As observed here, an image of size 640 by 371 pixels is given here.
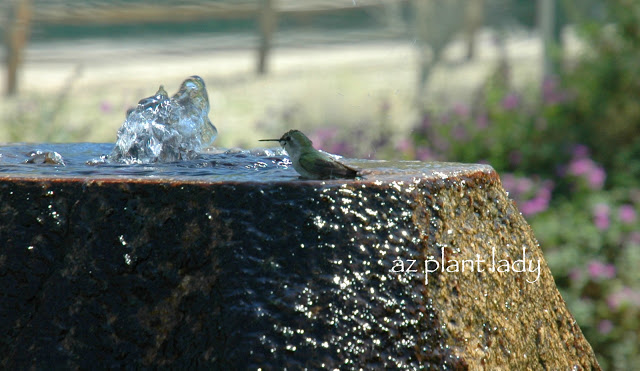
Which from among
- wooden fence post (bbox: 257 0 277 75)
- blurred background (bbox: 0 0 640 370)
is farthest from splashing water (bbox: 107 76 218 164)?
wooden fence post (bbox: 257 0 277 75)

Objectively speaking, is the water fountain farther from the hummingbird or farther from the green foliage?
the green foliage

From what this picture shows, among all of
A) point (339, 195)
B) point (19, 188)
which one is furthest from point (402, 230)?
point (19, 188)

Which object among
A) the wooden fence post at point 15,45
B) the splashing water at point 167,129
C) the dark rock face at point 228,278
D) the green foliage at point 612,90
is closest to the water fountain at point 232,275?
the dark rock face at point 228,278

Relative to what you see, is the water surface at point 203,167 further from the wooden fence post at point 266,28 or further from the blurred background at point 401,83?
the wooden fence post at point 266,28

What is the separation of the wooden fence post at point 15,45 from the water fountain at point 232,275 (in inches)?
230

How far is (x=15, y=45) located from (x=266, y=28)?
2282 mm

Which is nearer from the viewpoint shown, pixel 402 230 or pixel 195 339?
pixel 195 339

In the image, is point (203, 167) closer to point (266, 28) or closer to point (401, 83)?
point (266, 28)

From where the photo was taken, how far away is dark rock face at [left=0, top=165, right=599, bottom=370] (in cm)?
193

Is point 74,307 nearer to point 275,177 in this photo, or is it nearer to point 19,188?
point 19,188

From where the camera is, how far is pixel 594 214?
5.21 meters

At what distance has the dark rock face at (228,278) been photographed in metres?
1.93

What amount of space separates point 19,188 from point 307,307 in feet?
2.47

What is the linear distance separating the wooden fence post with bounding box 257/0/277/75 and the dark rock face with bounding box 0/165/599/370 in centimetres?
635
